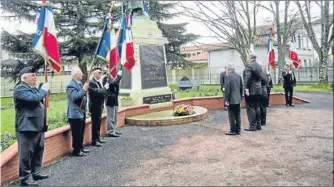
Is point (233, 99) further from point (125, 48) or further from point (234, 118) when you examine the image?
point (125, 48)

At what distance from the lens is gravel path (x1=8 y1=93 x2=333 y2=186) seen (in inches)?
147

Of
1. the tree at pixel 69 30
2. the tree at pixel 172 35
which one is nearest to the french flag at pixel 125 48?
the tree at pixel 69 30

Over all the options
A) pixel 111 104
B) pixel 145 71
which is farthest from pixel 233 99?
pixel 145 71

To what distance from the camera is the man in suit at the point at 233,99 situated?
6.50 metres

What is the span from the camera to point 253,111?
6945mm

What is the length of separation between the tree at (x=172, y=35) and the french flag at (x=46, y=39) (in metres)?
18.2

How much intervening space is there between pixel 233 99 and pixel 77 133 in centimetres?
341

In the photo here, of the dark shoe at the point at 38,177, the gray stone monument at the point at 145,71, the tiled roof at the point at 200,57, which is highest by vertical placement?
the tiled roof at the point at 200,57

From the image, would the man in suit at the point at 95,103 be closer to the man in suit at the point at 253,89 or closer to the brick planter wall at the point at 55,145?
the brick planter wall at the point at 55,145

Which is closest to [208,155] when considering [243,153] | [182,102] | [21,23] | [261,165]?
[243,153]

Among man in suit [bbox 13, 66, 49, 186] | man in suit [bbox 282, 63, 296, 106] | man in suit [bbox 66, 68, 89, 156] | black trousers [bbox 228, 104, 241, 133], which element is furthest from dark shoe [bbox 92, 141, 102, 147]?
man in suit [bbox 282, 63, 296, 106]

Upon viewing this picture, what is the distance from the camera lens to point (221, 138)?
20.2 ft

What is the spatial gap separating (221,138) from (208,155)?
134 cm

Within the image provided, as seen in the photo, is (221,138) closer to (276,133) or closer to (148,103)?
(276,133)
